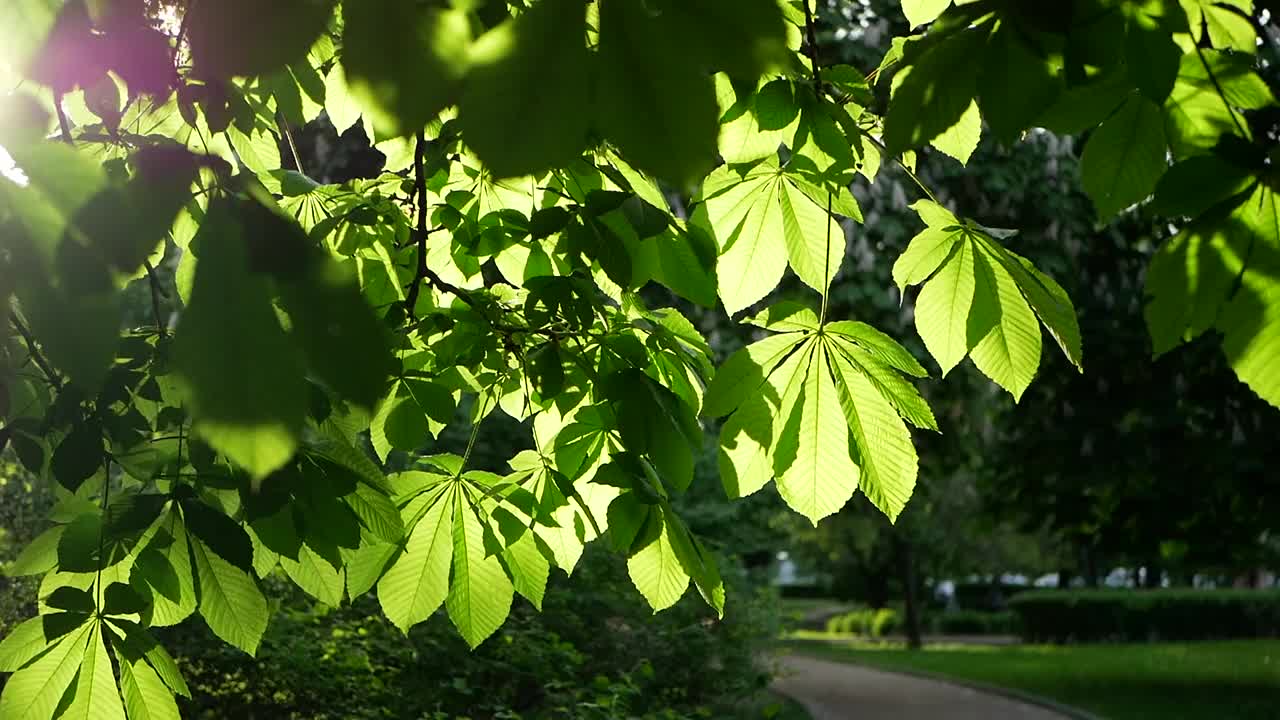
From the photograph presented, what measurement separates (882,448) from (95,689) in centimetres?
116

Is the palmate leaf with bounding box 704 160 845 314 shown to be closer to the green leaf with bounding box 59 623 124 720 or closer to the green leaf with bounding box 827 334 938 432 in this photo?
the green leaf with bounding box 827 334 938 432

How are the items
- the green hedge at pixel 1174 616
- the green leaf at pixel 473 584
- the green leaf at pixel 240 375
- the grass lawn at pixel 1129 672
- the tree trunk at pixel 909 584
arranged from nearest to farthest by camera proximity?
the green leaf at pixel 240 375
the green leaf at pixel 473 584
the grass lawn at pixel 1129 672
the tree trunk at pixel 909 584
the green hedge at pixel 1174 616

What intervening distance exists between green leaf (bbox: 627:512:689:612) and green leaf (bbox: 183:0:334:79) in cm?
135

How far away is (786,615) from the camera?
9.91m

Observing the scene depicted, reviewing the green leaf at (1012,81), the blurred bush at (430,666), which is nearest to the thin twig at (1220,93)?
the green leaf at (1012,81)

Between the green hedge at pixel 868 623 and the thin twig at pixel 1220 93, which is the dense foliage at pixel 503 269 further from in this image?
the green hedge at pixel 868 623

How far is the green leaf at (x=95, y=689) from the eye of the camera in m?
1.69

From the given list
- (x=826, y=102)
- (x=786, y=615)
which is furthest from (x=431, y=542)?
(x=786, y=615)

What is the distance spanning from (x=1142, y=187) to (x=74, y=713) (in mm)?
1536

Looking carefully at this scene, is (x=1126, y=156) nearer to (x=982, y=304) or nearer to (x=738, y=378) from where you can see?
(x=982, y=304)

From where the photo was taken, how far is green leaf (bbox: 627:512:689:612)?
6.48ft

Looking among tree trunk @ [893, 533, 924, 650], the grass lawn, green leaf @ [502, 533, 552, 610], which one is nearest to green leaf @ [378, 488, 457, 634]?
green leaf @ [502, 533, 552, 610]

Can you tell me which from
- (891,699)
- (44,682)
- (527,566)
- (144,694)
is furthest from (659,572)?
(891,699)

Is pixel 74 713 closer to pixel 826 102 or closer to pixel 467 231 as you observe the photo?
pixel 467 231
